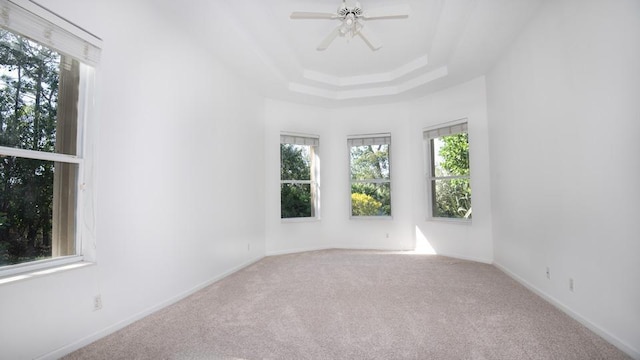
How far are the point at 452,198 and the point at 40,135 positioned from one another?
502 centimetres

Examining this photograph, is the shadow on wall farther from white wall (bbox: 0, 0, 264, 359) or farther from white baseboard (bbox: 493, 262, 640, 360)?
white wall (bbox: 0, 0, 264, 359)

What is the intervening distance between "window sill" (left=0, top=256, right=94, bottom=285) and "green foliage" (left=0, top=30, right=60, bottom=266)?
2.2 inches

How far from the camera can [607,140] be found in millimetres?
2131

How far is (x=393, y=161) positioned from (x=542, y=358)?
409 cm

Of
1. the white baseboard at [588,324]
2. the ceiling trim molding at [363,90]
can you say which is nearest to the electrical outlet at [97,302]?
the white baseboard at [588,324]


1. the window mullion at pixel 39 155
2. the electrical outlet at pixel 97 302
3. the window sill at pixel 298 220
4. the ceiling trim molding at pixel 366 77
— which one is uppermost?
the ceiling trim molding at pixel 366 77

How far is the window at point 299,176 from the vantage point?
561cm

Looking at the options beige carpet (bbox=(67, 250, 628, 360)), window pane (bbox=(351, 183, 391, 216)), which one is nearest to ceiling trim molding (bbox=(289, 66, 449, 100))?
window pane (bbox=(351, 183, 391, 216))

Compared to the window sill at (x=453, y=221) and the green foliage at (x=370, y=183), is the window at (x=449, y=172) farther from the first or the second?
the green foliage at (x=370, y=183)

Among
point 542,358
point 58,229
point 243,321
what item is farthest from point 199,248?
point 542,358

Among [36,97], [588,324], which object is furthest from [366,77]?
[36,97]

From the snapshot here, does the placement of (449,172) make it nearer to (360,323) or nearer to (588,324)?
(588,324)

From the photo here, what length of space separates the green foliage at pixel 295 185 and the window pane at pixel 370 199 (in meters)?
0.85

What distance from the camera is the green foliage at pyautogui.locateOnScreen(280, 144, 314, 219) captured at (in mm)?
5590
